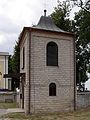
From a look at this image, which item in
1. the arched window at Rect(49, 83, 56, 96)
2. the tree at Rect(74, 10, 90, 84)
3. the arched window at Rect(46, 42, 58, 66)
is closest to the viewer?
the arched window at Rect(49, 83, 56, 96)

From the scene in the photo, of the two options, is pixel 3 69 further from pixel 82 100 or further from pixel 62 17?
pixel 82 100

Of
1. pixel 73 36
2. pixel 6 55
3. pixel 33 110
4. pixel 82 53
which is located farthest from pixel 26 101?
pixel 6 55

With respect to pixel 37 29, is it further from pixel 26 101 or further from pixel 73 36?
pixel 26 101

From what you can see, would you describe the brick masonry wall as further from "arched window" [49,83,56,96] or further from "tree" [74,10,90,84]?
"tree" [74,10,90,84]

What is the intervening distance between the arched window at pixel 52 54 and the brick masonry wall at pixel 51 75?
0.80 ft

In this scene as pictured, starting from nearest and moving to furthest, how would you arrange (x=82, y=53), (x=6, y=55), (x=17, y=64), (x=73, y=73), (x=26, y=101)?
1. (x=26, y=101)
2. (x=73, y=73)
3. (x=82, y=53)
4. (x=17, y=64)
5. (x=6, y=55)

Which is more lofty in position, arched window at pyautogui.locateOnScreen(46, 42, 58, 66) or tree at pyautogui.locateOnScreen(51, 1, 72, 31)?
tree at pyautogui.locateOnScreen(51, 1, 72, 31)

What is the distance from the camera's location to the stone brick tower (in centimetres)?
2402

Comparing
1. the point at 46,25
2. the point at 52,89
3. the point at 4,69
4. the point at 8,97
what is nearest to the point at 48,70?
the point at 52,89

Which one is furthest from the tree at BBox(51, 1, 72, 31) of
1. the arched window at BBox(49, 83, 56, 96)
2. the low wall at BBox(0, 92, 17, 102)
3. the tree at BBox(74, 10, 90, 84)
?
the arched window at BBox(49, 83, 56, 96)

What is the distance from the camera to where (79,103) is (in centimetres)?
2659

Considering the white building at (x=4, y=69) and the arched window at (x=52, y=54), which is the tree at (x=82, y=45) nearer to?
the arched window at (x=52, y=54)

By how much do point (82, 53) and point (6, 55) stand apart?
1717 centimetres

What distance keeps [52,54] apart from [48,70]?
1.31 metres
